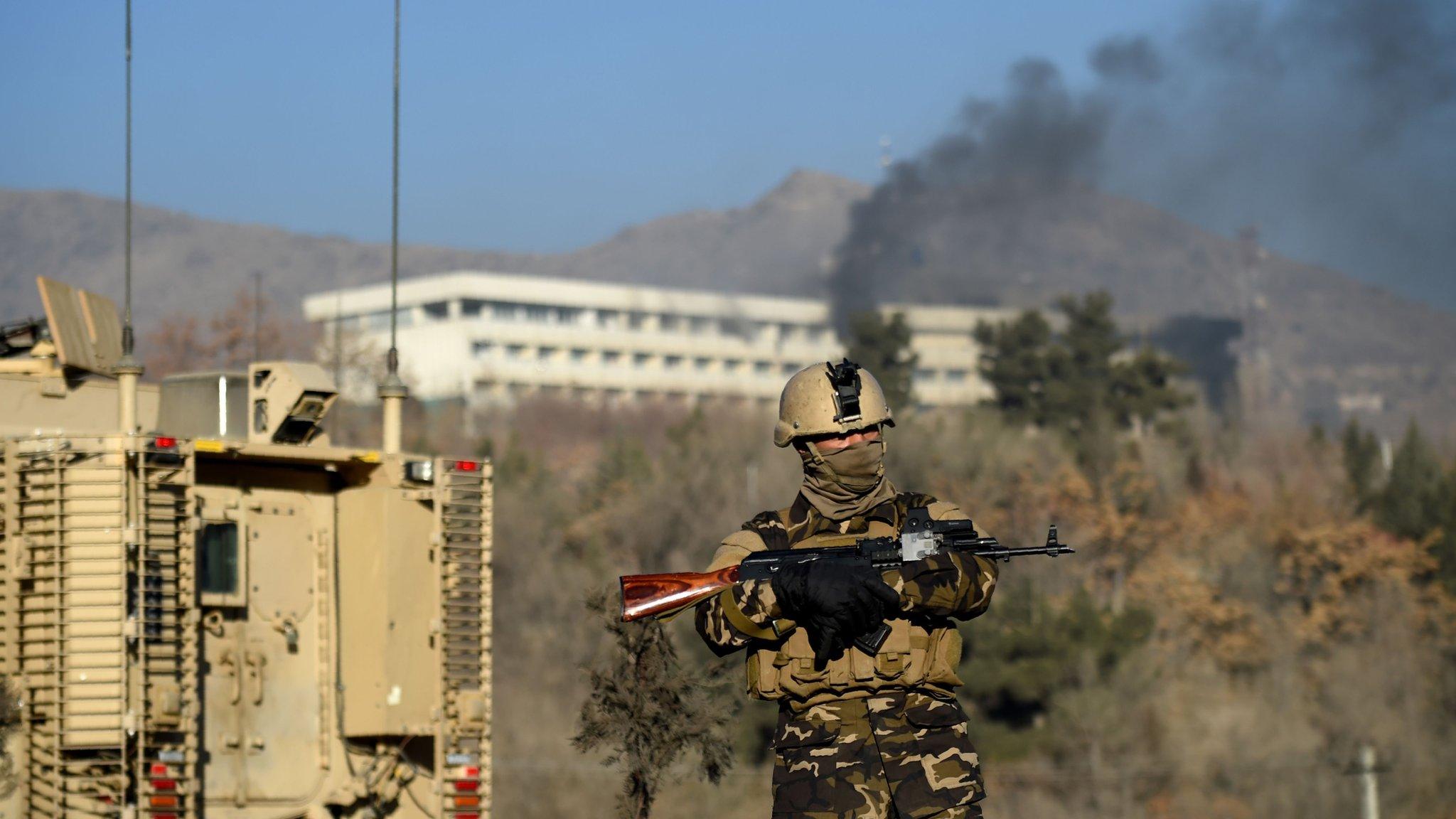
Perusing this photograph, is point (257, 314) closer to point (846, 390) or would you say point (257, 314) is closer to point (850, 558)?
point (846, 390)

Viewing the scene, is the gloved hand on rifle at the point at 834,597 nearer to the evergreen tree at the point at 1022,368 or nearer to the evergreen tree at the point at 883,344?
the evergreen tree at the point at 883,344

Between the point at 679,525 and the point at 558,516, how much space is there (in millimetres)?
2904

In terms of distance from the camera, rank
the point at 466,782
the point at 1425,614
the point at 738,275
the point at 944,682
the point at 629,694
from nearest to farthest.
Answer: the point at 944,682 < the point at 629,694 < the point at 466,782 < the point at 1425,614 < the point at 738,275

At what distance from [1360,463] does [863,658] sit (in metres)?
55.4

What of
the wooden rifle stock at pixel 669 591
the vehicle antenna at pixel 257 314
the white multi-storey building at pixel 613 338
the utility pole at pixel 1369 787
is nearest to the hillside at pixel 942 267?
the white multi-storey building at pixel 613 338

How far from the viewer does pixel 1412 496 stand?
51.9 meters

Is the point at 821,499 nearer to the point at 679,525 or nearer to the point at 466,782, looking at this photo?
the point at 466,782

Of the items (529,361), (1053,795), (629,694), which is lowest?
(1053,795)

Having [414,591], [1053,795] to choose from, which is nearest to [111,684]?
[414,591]

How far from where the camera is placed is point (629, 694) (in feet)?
29.6

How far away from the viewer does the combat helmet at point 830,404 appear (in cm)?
664

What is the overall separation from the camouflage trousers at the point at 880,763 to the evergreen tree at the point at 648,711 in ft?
7.78

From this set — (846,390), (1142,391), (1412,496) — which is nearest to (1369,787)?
(1412,496)

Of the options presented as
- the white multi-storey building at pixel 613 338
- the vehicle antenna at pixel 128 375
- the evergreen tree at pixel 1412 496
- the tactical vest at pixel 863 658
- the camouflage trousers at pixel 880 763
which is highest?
the white multi-storey building at pixel 613 338
